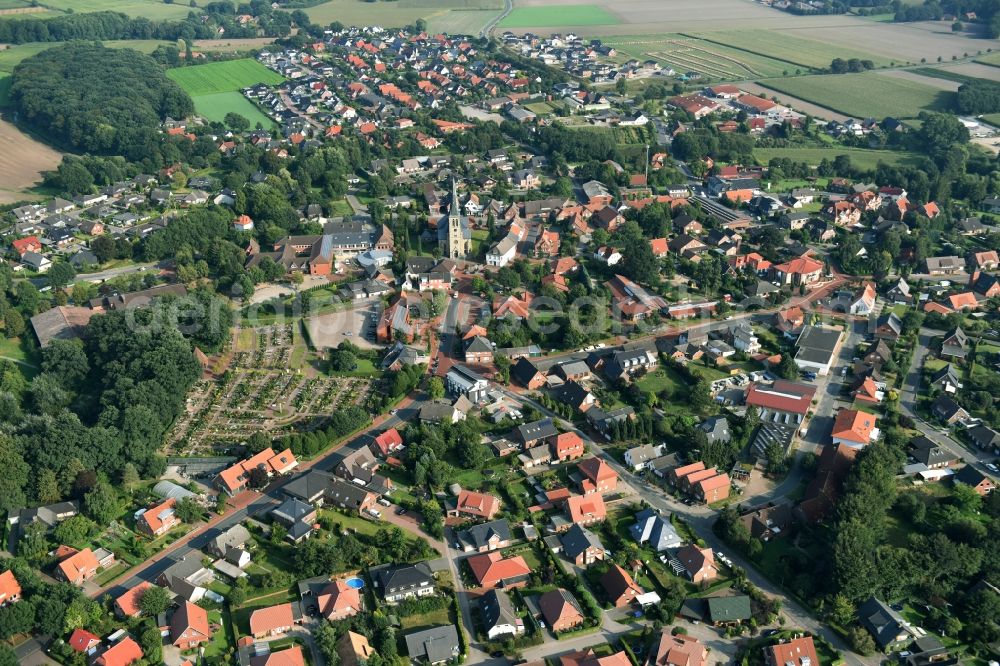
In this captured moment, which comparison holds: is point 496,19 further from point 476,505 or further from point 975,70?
point 476,505

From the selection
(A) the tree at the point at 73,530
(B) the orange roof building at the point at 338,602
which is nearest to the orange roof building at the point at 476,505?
(B) the orange roof building at the point at 338,602

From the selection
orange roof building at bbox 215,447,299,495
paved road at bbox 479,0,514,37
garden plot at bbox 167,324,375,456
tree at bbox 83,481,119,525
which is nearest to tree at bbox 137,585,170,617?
tree at bbox 83,481,119,525

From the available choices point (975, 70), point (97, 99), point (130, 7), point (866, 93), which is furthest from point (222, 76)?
point (975, 70)

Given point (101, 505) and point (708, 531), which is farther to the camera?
point (101, 505)

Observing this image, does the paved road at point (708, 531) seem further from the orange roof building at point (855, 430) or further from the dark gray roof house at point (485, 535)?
the orange roof building at point (855, 430)

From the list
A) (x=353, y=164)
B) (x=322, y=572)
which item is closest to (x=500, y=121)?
(x=353, y=164)

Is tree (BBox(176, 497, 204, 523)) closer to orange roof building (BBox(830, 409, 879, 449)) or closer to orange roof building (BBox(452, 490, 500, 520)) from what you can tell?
orange roof building (BBox(452, 490, 500, 520))

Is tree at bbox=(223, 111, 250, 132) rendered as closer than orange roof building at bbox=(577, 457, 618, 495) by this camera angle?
No
